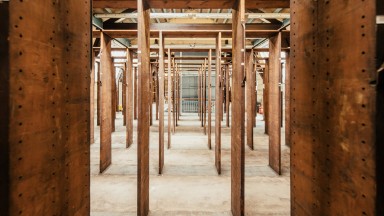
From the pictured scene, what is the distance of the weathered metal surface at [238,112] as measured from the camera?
9.83 ft

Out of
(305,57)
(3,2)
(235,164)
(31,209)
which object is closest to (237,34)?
(305,57)

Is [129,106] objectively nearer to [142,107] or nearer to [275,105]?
[275,105]

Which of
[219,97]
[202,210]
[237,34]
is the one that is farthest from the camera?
[219,97]

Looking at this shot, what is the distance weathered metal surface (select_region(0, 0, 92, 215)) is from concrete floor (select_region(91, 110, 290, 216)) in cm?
180

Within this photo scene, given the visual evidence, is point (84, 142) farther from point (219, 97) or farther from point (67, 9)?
point (219, 97)

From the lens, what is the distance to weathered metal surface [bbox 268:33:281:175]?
17.4 ft

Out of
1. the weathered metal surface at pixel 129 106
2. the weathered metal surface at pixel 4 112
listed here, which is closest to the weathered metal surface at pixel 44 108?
the weathered metal surface at pixel 4 112

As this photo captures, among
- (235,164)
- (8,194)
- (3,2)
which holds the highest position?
(3,2)

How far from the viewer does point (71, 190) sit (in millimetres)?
1985

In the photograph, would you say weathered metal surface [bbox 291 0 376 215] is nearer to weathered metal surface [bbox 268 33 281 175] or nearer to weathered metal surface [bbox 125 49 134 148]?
weathered metal surface [bbox 268 33 281 175]

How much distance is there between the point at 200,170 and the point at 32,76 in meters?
4.49

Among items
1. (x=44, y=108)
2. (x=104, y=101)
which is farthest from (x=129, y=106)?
(x=44, y=108)

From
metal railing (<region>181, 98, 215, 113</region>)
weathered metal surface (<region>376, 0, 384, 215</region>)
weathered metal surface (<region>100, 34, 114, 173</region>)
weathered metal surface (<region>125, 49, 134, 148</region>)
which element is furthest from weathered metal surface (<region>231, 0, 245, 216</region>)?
metal railing (<region>181, 98, 215, 113</region>)

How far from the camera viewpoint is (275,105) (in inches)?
218
